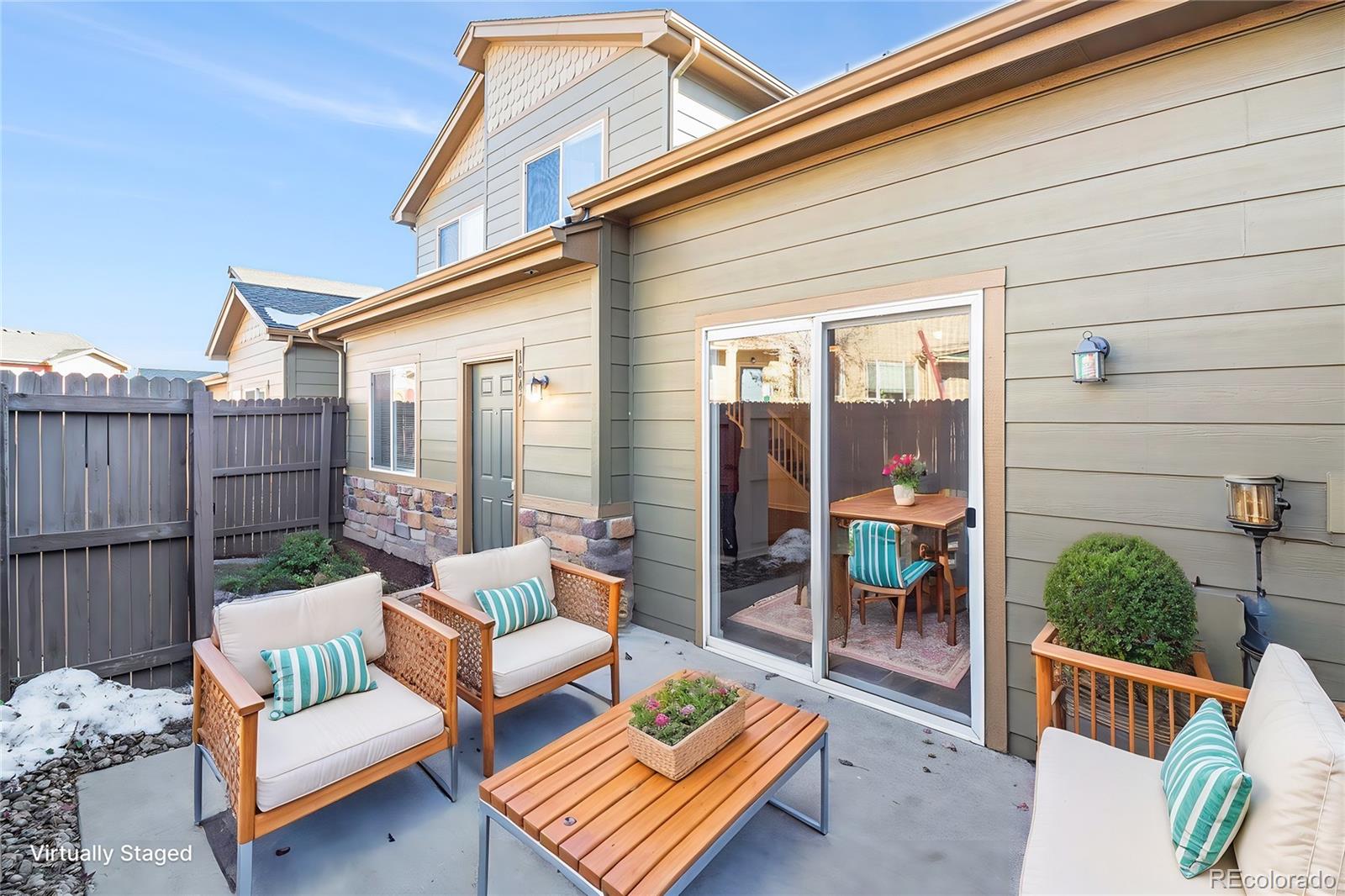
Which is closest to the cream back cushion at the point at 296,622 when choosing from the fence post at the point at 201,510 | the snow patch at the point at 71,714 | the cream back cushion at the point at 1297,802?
the snow patch at the point at 71,714

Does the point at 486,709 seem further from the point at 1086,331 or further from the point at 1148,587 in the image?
the point at 1086,331

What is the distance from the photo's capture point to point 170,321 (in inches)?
1032

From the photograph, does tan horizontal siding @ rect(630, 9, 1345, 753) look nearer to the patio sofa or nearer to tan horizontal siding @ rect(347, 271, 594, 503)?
the patio sofa

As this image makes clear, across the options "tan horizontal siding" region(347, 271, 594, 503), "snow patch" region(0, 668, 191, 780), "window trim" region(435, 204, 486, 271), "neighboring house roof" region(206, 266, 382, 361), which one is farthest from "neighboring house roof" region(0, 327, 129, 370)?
"snow patch" region(0, 668, 191, 780)

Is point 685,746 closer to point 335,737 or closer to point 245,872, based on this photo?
point 335,737

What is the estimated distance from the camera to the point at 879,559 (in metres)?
3.67

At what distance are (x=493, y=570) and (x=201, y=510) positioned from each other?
75.4 inches

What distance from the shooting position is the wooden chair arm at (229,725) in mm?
1847

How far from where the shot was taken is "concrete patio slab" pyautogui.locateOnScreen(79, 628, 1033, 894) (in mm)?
1999

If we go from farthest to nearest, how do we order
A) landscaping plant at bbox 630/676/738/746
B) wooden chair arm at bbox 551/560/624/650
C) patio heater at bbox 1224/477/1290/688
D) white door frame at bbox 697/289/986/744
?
wooden chair arm at bbox 551/560/624/650
white door frame at bbox 697/289/986/744
patio heater at bbox 1224/477/1290/688
landscaping plant at bbox 630/676/738/746

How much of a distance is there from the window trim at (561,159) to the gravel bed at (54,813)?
421 centimetres

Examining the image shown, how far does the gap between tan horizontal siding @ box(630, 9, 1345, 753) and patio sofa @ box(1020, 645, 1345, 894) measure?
2.44ft

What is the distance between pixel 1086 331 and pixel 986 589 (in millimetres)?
1256

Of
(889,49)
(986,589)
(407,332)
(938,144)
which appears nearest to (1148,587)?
(986,589)
